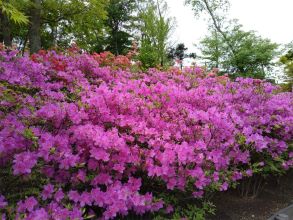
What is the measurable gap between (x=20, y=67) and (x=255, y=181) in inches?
120

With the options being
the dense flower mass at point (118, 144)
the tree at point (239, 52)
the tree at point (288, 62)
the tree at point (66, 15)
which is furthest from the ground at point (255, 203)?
the tree at point (239, 52)

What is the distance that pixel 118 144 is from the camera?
90.1 inches

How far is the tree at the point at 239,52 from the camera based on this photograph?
1812 centimetres

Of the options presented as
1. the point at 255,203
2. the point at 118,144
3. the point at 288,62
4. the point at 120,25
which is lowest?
the point at 255,203

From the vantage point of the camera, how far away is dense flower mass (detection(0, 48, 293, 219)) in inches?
84.7

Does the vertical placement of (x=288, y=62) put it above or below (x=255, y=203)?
above

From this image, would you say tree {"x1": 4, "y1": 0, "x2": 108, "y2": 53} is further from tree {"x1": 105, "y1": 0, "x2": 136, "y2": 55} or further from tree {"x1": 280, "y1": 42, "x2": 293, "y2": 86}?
tree {"x1": 105, "y1": 0, "x2": 136, "y2": 55}

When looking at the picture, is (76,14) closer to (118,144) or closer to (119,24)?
(118,144)

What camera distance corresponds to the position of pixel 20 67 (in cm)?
388

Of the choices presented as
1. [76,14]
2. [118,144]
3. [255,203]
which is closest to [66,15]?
[76,14]

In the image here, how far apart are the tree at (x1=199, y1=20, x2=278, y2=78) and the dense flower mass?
584 inches

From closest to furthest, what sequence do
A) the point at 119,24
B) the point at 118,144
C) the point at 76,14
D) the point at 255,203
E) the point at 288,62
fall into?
the point at 118,144 → the point at 255,203 → the point at 76,14 → the point at 288,62 → the point at 119,24

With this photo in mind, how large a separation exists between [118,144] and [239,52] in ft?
56.9

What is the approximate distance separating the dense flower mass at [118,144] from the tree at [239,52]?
1484 cm
